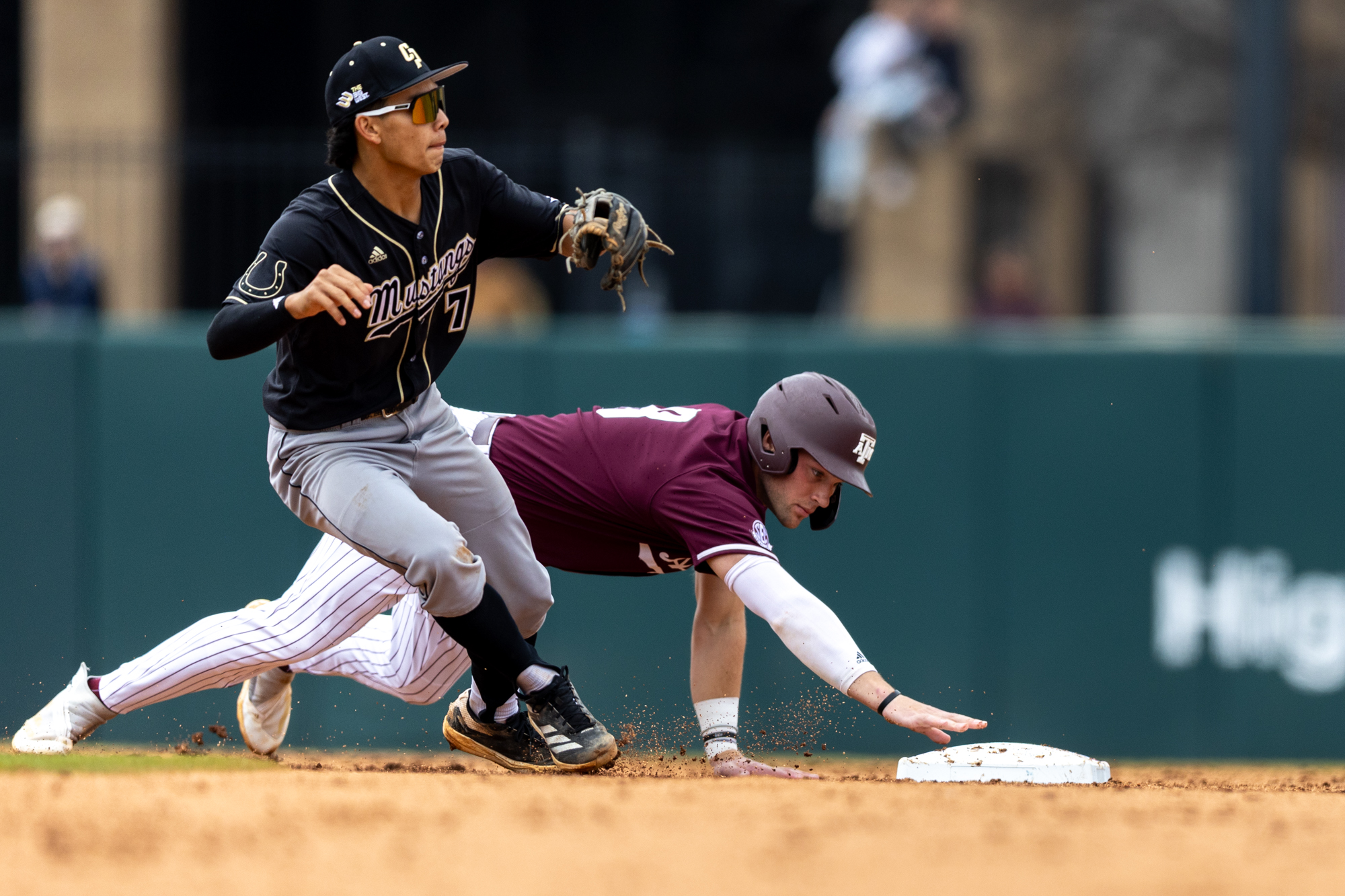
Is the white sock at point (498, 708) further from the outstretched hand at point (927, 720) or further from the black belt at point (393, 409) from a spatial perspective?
the outstretched hand at point (927, 720)

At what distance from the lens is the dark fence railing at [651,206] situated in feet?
30.5

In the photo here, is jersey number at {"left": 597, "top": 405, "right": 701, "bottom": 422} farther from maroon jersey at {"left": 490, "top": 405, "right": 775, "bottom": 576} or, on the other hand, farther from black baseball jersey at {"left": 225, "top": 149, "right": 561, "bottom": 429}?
black baseball jersey at {"left": 225, "top": 149, "right": 561, "bottom": 429}

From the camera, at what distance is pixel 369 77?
4.69m

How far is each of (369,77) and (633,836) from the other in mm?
2182

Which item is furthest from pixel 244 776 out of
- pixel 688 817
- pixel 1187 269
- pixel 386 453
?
pixel 1187 269

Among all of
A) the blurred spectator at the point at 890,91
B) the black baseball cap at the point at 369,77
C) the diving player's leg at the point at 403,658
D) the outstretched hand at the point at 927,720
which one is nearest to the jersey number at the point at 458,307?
the black baseball cap at the point at 369,77

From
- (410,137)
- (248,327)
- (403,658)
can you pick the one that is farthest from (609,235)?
(403,658)

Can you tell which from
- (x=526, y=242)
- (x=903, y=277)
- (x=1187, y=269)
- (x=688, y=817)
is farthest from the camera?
(x=1187, y=269)

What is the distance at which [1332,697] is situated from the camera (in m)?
7.82

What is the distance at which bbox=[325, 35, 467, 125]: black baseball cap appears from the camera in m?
4.68

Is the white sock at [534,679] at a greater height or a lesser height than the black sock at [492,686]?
greater

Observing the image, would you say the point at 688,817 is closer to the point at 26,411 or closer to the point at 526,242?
the point at 526,242

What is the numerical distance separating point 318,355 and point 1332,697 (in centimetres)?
522

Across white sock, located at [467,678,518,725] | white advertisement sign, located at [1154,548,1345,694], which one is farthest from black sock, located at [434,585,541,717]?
white advertisement sign, located at [1154,548,1345,694]
